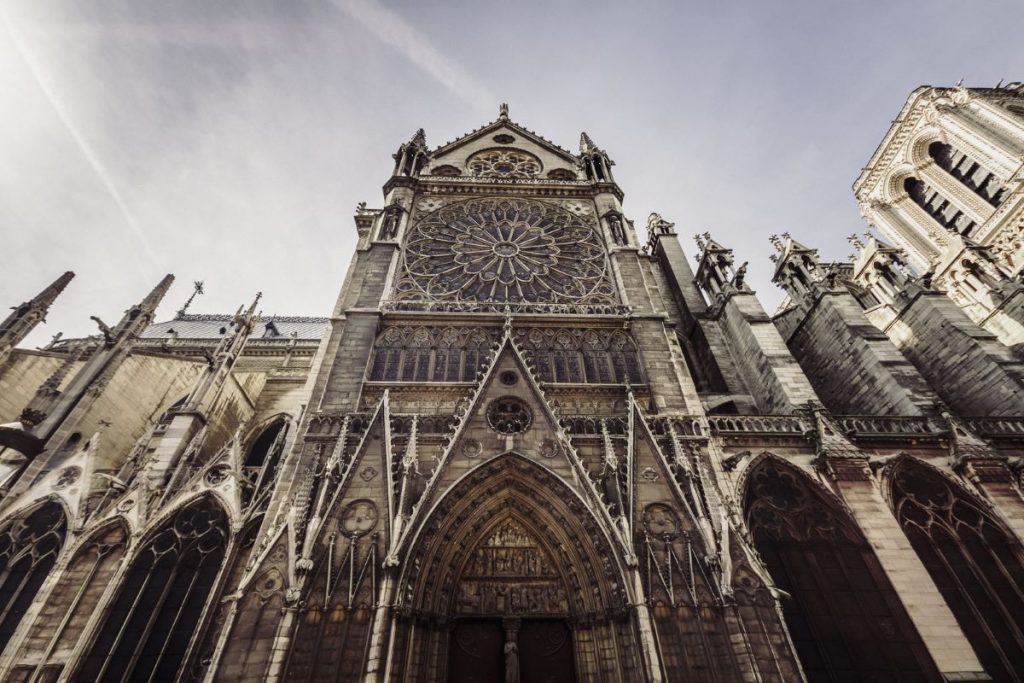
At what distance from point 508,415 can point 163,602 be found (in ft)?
25.1

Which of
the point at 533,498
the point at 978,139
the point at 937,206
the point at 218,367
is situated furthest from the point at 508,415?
the point at 937,206

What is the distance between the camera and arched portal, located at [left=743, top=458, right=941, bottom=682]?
824cm

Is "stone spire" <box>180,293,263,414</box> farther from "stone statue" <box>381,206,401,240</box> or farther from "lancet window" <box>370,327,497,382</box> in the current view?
"stone statue" <box>381,206,401,240</box>

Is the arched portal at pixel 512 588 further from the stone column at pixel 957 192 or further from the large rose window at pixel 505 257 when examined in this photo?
the stone column at pixel 957 192

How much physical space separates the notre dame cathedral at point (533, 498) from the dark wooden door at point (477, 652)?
0.03m

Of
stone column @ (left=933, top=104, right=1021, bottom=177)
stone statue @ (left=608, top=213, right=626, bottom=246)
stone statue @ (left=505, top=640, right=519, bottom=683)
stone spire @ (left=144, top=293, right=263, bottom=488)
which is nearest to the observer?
stone statue @ (left=505, top=640, right=519, bottom=683)

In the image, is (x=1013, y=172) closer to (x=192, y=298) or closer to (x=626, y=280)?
(x=626, y=280)

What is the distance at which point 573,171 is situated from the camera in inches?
850

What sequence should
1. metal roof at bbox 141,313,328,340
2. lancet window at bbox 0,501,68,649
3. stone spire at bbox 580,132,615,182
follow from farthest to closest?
metal roof at bbox 141,313,328,340, stone spire at bbox 580,132,615,182, lancet window at bbox 0,501,68,649

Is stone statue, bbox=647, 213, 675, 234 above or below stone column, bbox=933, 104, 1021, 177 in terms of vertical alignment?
below

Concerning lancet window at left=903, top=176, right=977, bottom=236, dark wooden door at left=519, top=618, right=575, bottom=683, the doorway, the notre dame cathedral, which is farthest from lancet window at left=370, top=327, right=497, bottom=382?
lancet window at left=903, top=176, right=977, bottom=236

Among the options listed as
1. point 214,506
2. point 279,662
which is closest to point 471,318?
point 214,506

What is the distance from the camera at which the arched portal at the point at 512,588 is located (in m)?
8.04

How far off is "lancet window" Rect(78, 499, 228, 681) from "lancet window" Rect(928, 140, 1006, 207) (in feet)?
128
